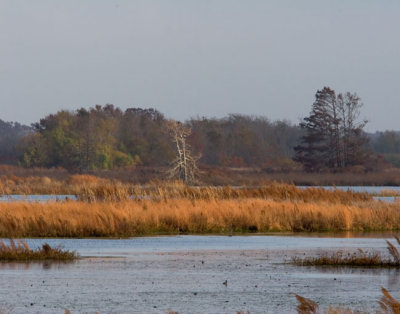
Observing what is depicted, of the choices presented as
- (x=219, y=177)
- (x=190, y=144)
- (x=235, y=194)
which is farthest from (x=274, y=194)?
(x=190, y=144)

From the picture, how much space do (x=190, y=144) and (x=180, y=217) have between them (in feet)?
255

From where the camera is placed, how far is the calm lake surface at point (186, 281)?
52.7ft

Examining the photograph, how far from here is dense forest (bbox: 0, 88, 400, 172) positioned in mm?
97438

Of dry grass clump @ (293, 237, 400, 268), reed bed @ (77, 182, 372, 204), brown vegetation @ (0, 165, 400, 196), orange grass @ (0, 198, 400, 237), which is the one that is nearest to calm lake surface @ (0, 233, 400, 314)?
dry grass clump @ (293, 237, 400, 268)

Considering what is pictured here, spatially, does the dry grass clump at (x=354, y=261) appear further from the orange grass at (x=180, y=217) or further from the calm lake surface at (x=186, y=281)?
the orange grass at (x=180, y=217)

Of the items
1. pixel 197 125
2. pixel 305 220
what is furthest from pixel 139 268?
pixel 197 125

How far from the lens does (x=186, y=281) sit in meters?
19.3

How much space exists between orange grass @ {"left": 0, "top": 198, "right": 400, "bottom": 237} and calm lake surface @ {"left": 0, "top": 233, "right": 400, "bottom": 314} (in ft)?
10.1

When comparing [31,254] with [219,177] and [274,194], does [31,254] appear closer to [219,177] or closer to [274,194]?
[274,194]

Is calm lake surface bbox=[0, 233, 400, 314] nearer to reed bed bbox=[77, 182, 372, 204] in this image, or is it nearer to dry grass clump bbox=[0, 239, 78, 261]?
dry grass clump bbox=[0, 239, 78, 261]

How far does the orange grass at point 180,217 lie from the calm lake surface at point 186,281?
3.08m

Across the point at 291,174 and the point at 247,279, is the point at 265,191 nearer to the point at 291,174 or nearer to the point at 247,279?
the point at 247,279

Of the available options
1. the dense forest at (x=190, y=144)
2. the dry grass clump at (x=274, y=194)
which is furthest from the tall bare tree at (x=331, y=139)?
the dry grass clump at (x=274, y=194)

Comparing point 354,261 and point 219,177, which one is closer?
point 354,261
